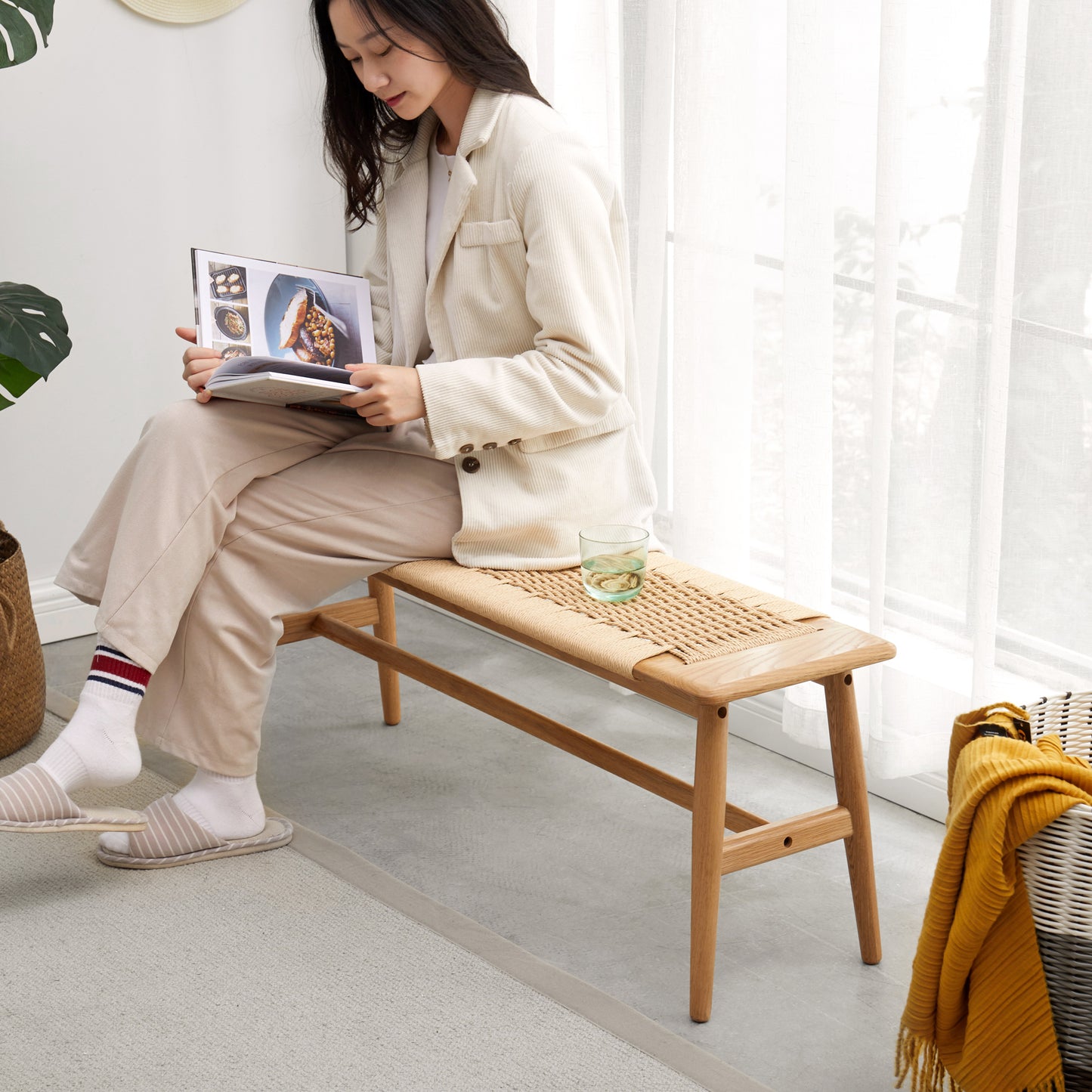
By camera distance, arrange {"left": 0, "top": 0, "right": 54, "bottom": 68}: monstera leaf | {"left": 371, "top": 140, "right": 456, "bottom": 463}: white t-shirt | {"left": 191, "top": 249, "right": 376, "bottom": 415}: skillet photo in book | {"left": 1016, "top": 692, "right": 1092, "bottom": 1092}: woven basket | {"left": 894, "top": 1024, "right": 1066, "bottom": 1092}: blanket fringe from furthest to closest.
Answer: {"left": 0, "top": 0, "right": 54, "bottom": 68}: monstera leaf
{"left": 371, "top": 140, "right": 456, "bottom": 463}: white t-shirt
{"left": 191, "top": 249, "right": 376, "bottom": 415}: skillet photo in book
{"left": 894, "top": 1024, "right": 1066, "bottom": 1092}: blanket fringe
{"left": 1016, "top": 692, "right": 1092, "bottom": 1092}: woven basket

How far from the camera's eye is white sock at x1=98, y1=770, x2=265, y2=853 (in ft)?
6.85

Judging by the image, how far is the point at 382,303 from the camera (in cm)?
232

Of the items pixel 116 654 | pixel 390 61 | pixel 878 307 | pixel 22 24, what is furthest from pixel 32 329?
pixel 878 307

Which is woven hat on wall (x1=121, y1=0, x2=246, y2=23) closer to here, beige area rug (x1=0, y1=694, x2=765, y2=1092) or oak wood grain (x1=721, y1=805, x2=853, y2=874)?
beige area rug (x1=0, y1=694, x2=765, y2=1092)

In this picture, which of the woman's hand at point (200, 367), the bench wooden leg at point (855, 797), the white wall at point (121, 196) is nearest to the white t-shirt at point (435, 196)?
the woman's hand at point (200, 367)

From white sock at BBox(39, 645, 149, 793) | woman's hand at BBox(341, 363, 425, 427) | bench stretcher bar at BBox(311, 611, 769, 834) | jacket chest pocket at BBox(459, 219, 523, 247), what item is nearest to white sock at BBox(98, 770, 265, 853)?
white sock at BBox(39, 645, 149, 793)

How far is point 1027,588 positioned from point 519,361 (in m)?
0.81

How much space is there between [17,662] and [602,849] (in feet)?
3.41

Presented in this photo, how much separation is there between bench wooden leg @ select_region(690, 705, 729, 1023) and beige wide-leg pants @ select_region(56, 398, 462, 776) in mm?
582

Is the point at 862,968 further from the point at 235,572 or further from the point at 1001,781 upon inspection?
the point at 235,572

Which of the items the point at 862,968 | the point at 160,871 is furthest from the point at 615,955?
the point at 160,871

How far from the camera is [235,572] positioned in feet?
6.64

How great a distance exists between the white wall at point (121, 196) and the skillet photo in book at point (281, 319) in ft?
3.23

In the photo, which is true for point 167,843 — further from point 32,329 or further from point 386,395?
point 32,329
